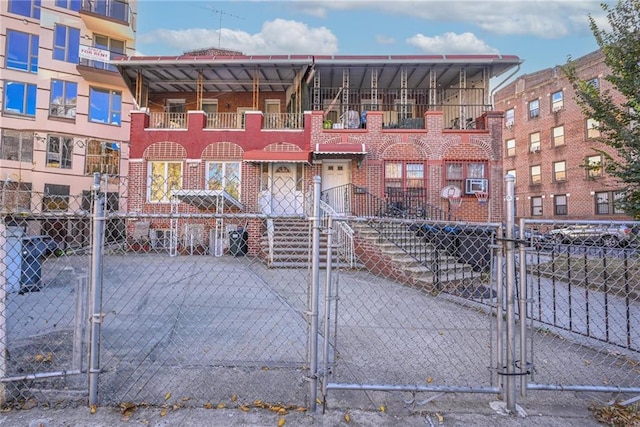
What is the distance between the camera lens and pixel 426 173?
1388cm

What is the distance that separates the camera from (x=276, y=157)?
520 inches

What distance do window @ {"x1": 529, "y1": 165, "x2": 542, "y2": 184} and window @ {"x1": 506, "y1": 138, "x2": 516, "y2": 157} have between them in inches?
101

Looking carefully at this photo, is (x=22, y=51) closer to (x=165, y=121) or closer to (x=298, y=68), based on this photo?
(x=165, y=121)

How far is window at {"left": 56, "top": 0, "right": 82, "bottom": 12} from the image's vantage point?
1764 centimetres

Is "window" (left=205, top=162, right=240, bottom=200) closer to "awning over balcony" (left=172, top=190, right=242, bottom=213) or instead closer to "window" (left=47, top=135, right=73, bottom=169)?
"awning over balcony" (left=172, top=190, right=242, bottom=213)

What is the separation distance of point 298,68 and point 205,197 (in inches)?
273

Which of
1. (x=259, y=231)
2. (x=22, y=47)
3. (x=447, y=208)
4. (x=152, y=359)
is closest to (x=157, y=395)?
(x=152, y=359)

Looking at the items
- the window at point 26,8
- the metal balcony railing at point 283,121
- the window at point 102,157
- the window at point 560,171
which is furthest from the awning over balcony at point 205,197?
the window at point 560,171

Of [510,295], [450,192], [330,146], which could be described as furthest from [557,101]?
[510,295]

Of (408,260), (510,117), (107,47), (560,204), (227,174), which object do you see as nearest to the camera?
(408,260)

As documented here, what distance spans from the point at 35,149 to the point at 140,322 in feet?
56.1

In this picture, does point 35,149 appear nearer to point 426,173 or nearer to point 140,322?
point 140,322

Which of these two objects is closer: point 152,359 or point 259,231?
point 152,359

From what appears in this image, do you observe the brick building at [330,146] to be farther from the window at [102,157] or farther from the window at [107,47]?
the window at [102,157]
